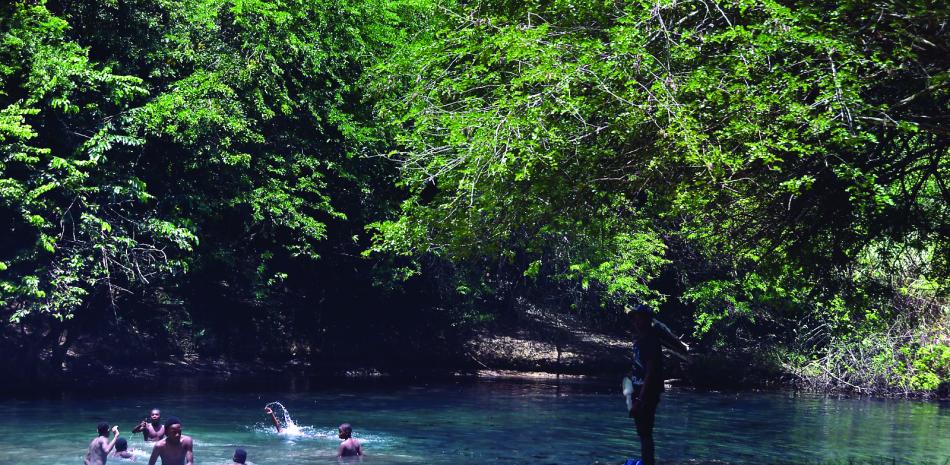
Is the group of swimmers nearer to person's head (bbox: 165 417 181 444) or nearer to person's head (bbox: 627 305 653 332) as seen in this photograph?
person's head (bbox: 165 417 181 444)

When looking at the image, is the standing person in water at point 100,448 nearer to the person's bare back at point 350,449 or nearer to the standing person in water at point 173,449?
the standing person in water at point 173,449

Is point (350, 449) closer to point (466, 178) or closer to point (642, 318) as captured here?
point (466, 178)

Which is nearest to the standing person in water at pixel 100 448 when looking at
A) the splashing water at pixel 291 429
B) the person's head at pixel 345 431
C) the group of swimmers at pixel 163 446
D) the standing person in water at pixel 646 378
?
the group of swimmers at pixel 163 446

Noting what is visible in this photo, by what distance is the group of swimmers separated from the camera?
1431 cm

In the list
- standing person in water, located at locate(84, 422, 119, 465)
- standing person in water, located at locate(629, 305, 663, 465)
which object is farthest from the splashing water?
standing person in water, located at locate(629, 305, 663, 465)

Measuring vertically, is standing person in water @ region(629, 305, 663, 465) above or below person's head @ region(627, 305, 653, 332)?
below

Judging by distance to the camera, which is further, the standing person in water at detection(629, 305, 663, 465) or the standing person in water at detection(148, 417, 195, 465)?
the standing person in water at detection(148, 417, 195, 465)

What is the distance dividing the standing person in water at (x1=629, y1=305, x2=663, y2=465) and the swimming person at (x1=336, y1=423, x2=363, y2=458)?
390 inches

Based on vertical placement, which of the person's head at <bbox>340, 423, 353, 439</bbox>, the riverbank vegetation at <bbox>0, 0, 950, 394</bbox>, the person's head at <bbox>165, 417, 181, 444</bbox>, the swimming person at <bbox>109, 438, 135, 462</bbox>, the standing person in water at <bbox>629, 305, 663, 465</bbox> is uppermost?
the riverbank vegetation at <bbox>0, 0, 950, 394</bbox>

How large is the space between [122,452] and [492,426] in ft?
32.1

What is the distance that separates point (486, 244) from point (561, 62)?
152 inches

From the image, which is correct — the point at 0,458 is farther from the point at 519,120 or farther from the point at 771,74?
the point at 771,74

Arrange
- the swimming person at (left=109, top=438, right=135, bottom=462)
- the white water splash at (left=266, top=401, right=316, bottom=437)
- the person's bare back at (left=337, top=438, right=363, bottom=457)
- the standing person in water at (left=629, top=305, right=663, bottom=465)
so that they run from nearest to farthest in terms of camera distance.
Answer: the standing person in water at (left=629, top=305, right=663, bottom=465)
the swimming person at (left=109, top=438, right=135, bottom=462)
the person's bare back at (left=337, top=438, right=363, bottom=457)
the white water splash at (left=266, top=401, right=316, bottom=437)

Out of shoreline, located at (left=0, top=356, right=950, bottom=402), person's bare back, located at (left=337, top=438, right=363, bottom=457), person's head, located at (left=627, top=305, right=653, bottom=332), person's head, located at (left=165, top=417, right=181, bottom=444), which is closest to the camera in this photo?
person's head, located at (left=627, top=305, right=653, bottom=332)
